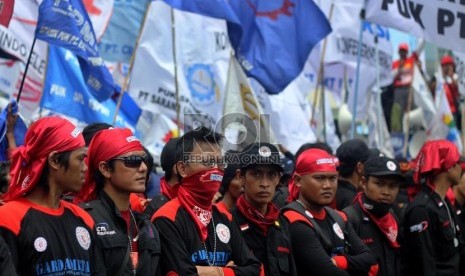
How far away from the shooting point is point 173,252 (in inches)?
242

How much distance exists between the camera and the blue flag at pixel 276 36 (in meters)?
11.7

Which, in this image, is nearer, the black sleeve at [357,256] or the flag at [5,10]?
the black sleeve at [357,256]

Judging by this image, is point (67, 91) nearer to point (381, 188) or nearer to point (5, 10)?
point (5, 10)

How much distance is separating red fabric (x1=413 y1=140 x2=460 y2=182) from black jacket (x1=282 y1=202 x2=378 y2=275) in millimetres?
1503

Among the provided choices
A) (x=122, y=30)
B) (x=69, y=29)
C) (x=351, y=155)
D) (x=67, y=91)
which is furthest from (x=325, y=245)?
(x=122, y=30)

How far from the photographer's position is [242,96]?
446 inches

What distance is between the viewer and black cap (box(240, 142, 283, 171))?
724 centimetres

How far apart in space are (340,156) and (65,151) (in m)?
4.61

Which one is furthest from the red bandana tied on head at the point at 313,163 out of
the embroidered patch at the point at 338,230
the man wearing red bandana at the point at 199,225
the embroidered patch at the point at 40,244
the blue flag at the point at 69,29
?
the embroidered patch at the point at 40,244

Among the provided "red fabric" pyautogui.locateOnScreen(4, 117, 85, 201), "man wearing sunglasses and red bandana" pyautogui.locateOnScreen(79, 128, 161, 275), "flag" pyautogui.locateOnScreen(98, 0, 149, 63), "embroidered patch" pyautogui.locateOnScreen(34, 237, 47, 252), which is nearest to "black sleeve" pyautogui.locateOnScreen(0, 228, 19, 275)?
"embroidered patch" pyautogui.locateOnScreen(34, 237, 47, 252)

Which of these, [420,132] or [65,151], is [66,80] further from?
[420,132]

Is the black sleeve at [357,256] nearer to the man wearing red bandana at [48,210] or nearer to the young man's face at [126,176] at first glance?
the young man's face at [126,176]

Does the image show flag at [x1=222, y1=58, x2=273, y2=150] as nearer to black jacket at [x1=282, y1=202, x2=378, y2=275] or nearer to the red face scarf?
black jacket at [x1=282, y1=202, x2=378, y2=275]

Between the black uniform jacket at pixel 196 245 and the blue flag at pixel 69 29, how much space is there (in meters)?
3.03
